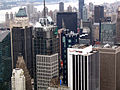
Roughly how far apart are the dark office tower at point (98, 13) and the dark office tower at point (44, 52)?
1715cm

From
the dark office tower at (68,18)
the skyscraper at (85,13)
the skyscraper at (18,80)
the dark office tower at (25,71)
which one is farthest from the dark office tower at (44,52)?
the skyscraper at (85,13)

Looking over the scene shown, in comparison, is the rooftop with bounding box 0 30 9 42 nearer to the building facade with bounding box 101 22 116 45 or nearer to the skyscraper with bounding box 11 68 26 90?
the skyscraper with bounding box 11 68 26 90

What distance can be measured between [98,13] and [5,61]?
18.0 metres

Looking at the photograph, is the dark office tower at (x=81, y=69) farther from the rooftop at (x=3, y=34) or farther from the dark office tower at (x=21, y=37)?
the rooftop at (x=3, y=34)

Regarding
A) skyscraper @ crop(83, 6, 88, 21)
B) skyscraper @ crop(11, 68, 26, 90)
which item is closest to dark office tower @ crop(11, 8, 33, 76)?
skyscraper @ crop(11, 68, 26, 90)

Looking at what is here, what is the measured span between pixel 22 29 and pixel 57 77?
5.12m

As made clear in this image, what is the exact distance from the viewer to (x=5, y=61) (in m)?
16.7

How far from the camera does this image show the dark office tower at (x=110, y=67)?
15.1 metres

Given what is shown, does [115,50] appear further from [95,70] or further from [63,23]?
[63,23]

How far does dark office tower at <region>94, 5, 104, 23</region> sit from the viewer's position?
31.4m

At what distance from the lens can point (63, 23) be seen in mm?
26250

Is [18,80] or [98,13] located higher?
[98,13]

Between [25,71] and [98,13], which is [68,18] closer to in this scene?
[98,13]

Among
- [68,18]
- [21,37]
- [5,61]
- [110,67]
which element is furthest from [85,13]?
→ [110,67]
